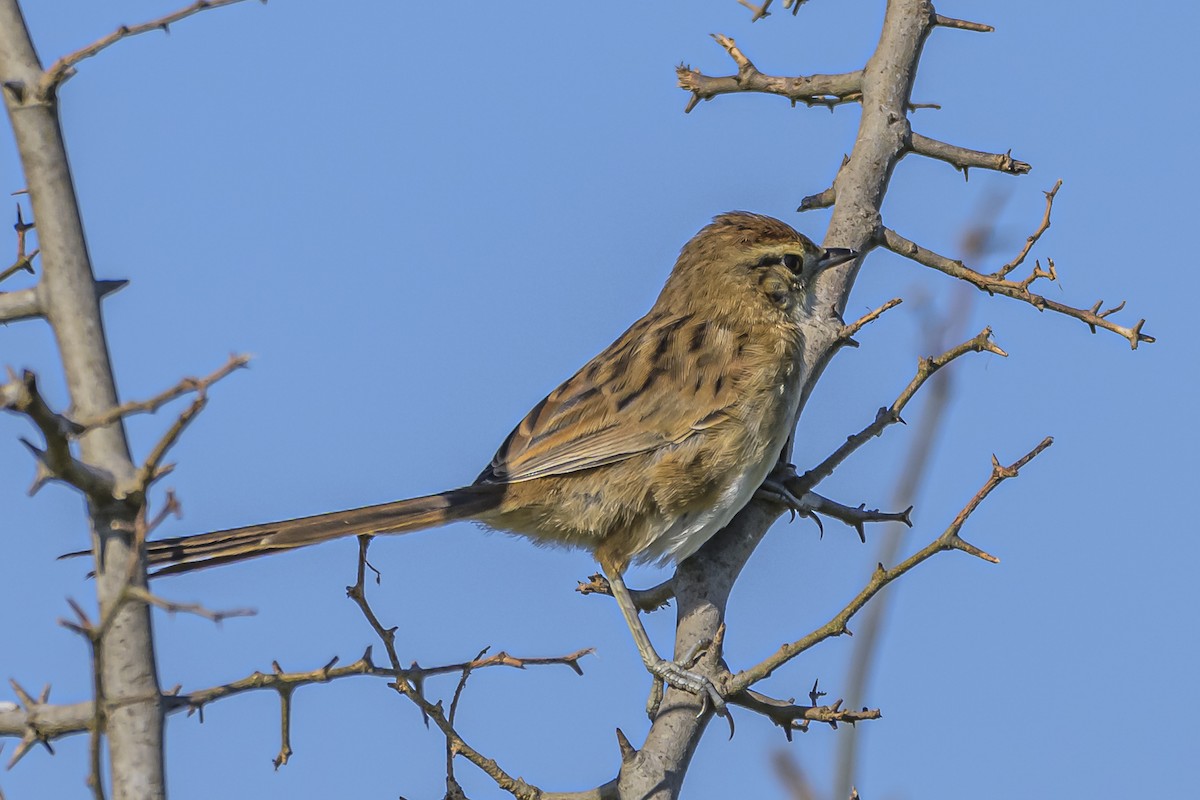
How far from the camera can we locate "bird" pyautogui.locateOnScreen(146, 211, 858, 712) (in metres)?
6.07

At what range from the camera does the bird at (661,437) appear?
607 centimetres

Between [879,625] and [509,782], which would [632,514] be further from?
[879,625]

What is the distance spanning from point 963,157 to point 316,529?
117 inches

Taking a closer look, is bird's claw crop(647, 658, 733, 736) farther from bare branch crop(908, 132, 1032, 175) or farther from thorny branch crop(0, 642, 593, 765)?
bare branch crop(908, 132, 1032, 175)

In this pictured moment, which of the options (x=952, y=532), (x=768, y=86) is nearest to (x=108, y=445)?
(x=952, y=532)

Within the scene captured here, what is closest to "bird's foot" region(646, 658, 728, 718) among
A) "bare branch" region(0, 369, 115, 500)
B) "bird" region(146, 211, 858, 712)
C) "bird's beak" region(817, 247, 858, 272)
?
"bird" region(146, 211, 858, 712)

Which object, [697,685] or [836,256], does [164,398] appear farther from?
[836,256]

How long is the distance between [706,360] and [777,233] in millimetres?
761

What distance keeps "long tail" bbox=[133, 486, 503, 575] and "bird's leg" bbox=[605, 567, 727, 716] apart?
69cm

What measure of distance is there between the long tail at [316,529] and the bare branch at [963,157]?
7.63 ft

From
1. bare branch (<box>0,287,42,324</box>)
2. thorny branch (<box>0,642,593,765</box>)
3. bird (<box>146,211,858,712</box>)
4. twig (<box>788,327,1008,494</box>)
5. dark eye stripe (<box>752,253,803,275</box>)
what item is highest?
dark eye stripe (<box>752,253,803,275</box>)

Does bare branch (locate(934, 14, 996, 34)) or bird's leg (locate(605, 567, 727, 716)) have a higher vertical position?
bare branch (locate(934, 14, 996, 34))

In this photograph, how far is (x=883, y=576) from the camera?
13.1 feet

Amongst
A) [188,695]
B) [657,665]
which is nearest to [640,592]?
[657,665]
